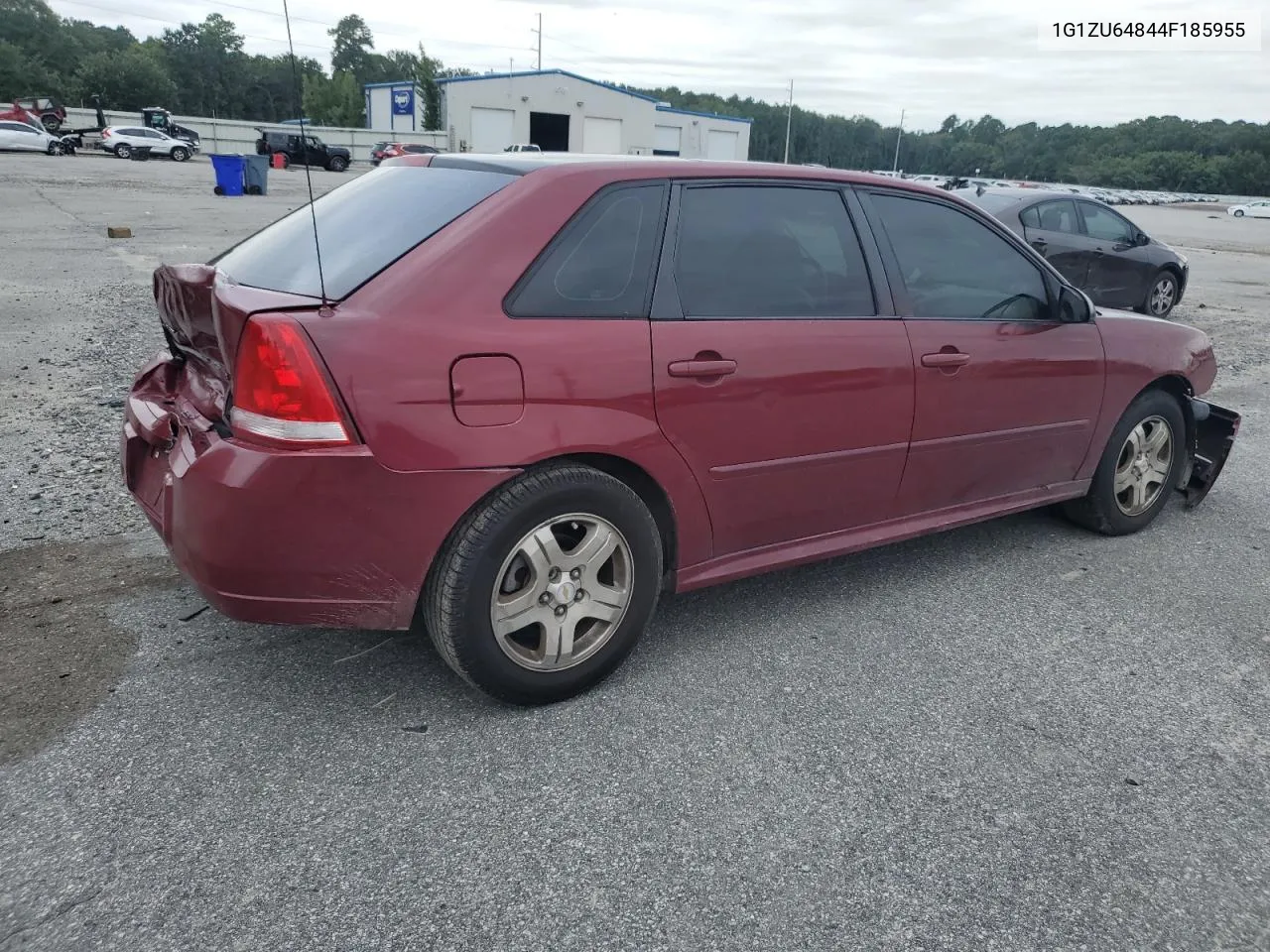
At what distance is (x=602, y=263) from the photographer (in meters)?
2.89

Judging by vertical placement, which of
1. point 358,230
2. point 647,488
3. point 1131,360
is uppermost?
point 358,230

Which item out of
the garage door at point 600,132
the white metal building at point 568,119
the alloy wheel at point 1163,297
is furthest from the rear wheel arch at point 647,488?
the garage door at point 600,132

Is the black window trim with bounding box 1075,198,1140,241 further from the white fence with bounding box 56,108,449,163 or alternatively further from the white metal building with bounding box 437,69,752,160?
the white fence with bounding box 56,108,449,163

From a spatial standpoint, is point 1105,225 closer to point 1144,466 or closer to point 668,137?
point 1144,466

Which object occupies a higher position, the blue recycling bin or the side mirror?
the side mirror

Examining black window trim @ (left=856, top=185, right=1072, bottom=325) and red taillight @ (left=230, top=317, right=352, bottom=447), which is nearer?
red taillight @ (left=230, top=317, right=352, bottom=447)

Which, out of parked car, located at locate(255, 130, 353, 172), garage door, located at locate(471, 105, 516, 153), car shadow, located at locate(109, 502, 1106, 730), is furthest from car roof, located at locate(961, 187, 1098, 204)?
garage door, located at locate(471, 105, 516, 153)

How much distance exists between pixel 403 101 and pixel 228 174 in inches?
1875

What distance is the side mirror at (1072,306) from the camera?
405cm

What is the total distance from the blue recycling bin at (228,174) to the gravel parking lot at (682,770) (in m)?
24.3

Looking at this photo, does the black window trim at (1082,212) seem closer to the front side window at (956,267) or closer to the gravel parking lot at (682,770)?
the gravel parking lot at (682,770)

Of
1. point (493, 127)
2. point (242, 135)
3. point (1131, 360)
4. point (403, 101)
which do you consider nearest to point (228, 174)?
point (1131, 360)

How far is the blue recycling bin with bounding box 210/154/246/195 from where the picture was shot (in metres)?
25.6

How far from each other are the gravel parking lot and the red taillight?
2.95ft
